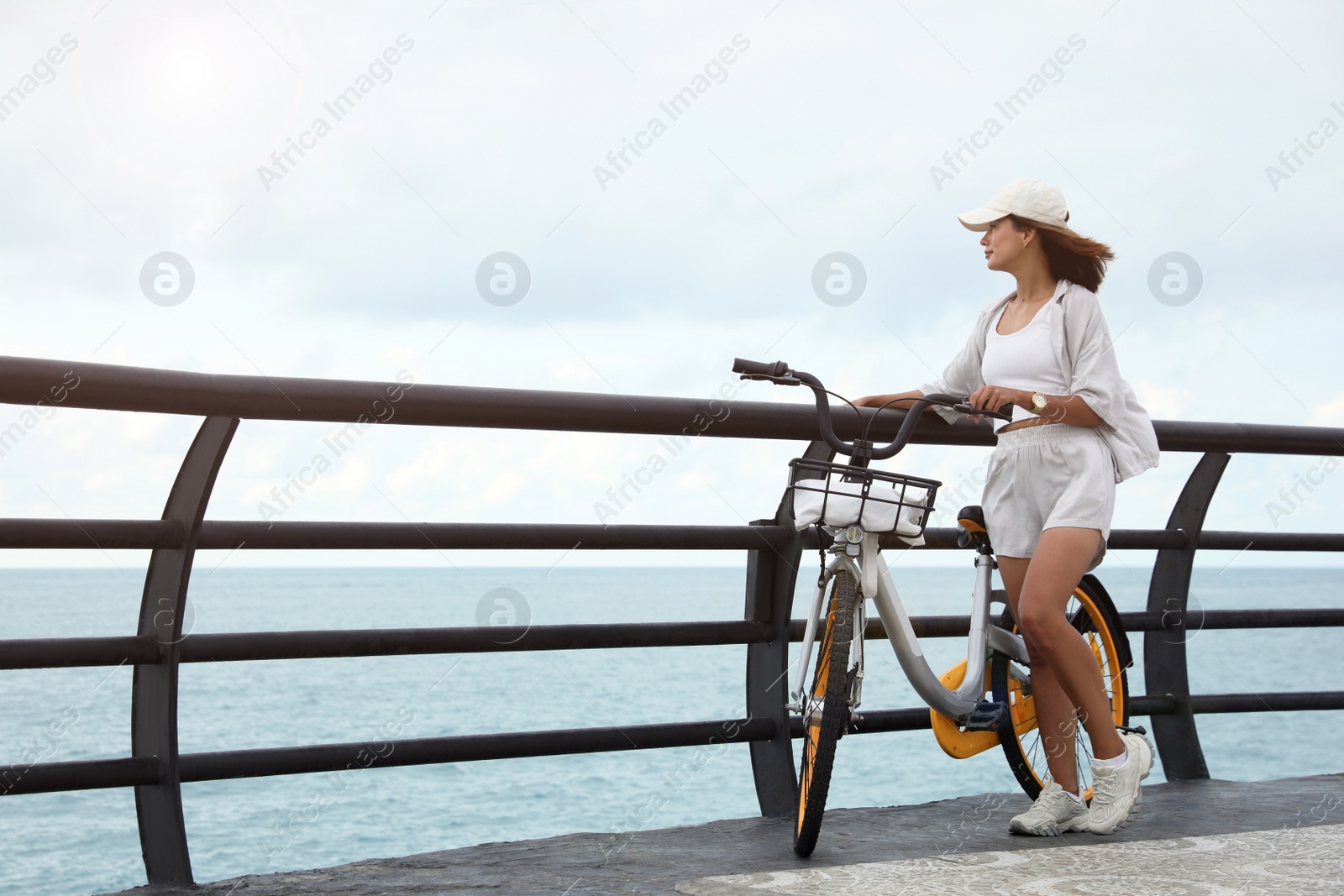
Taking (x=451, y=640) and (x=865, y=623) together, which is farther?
(x=865, y=623)

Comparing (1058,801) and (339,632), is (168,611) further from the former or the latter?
(1058,801)

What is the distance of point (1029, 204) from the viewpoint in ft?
10.2

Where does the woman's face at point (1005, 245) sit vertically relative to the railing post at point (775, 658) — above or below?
above

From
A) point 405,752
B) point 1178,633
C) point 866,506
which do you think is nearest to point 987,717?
point 866,506

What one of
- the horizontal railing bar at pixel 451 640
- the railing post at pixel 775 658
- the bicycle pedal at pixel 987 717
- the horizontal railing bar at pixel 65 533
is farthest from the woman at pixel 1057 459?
the horizontal railing bar at pixel 65 533

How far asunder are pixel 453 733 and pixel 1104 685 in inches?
449

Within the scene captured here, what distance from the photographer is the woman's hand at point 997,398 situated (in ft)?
9.40

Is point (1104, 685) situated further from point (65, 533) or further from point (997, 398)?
point (65, 533)

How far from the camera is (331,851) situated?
30.1m

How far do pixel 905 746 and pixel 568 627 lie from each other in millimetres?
48181

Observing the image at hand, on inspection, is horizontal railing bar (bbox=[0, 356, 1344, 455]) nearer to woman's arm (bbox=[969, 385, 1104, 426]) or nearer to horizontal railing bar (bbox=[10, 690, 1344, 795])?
woman's arm (bbox=[969, 385, 1104, 426])

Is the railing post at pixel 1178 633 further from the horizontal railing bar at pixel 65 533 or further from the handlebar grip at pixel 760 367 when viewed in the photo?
the horizontal railing bar at pixel 65 533

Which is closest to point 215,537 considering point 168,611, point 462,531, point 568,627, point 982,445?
point 168,611

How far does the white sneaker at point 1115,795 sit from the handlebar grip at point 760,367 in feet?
4.29
